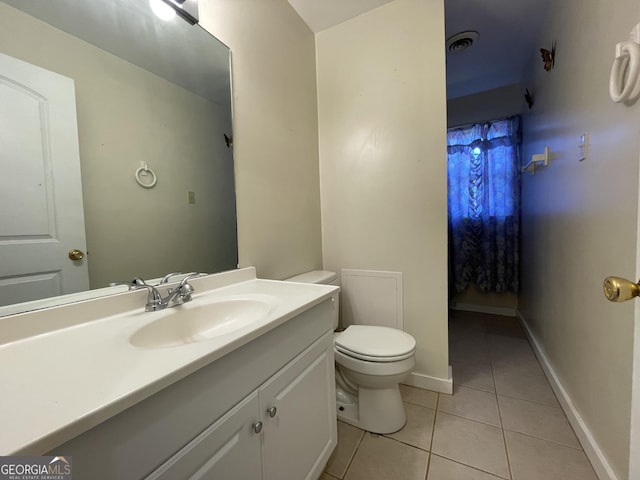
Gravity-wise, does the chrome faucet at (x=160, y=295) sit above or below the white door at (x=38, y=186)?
below

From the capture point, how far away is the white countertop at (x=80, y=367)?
35cm

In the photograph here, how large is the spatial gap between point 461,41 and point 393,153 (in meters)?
1.31

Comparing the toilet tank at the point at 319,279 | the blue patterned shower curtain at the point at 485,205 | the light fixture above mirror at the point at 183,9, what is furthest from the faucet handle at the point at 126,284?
the blue patterned shower curtain at the point at 485,205

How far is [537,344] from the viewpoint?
6.50 ft

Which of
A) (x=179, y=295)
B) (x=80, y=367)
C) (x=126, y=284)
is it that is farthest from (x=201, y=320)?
(x=80, y=367)

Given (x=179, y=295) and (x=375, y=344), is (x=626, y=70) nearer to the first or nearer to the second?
(x=375, y=344)

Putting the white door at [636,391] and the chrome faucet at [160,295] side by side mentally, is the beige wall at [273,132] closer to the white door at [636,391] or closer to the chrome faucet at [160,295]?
the chrome faucet at [160,295]

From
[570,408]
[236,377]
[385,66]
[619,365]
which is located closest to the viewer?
[236,377]

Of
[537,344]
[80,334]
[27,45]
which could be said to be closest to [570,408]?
[537,344]

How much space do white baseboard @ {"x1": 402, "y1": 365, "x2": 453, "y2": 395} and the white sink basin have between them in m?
1.28

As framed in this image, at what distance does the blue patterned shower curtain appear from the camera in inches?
103

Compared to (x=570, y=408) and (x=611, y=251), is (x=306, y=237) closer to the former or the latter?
(x=611, y=251)

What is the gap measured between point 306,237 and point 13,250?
4.28ft

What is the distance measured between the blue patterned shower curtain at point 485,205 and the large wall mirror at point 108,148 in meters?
2.55
